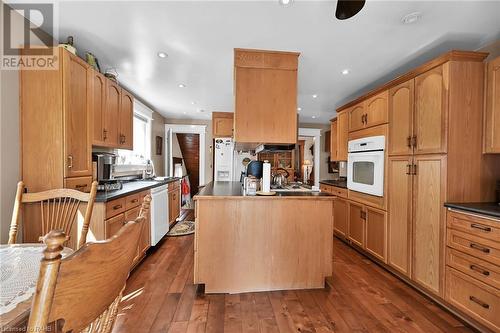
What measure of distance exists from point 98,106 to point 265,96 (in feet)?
5.67

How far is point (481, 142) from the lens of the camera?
1.91m

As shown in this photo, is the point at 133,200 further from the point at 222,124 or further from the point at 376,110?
the point at 376,110

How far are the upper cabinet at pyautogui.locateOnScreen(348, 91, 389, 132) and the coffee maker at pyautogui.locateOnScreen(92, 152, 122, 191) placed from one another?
314 cm

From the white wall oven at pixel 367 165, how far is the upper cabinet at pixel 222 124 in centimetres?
241

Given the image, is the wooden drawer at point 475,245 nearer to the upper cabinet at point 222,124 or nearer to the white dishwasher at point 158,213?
the white dishwasher at point 158,213

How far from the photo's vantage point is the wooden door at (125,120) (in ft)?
9.35

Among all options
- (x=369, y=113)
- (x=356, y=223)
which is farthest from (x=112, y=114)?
(x=356, y=223)

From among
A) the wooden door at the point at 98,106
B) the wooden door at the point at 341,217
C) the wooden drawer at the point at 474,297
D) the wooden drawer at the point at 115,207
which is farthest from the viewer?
the wooden door at the point at 341,217

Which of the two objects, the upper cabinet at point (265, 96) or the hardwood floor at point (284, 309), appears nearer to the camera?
the hardwood floor at point (284, 309)

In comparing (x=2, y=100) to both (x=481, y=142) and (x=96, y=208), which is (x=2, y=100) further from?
(x=481, y=142)

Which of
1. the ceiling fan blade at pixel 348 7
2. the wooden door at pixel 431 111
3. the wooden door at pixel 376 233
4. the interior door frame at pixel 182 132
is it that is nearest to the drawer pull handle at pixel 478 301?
the wooden door at pixel 376 233

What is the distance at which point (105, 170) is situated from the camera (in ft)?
7.97

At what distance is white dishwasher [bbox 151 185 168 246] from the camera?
9.88 ft

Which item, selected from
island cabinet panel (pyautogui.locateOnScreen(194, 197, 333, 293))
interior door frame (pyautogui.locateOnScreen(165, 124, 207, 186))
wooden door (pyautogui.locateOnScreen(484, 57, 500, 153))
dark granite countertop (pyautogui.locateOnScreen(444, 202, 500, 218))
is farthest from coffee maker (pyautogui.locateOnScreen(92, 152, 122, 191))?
wooden door (pyautogui.locateOnScreen(484, 57, 500, 153))
